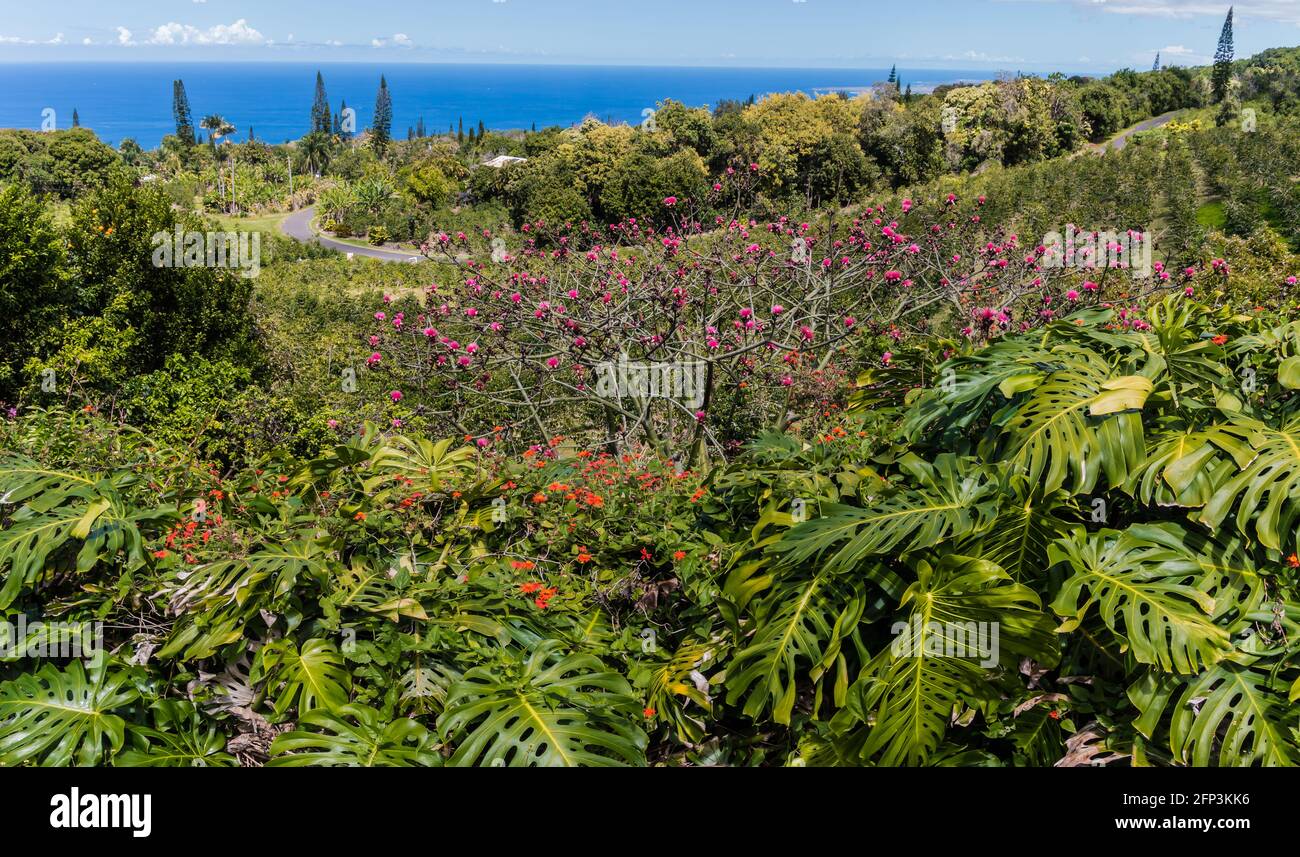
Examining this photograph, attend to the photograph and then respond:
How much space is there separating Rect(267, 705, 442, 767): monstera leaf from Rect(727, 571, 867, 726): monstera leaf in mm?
839

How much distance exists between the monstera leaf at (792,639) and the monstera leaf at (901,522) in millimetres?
72

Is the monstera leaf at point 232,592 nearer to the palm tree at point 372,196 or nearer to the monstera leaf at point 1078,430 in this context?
the monstera leaf at point 1078,430

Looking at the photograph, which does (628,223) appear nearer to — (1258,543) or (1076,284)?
(1076,284)

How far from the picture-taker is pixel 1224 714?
2107 millimetres

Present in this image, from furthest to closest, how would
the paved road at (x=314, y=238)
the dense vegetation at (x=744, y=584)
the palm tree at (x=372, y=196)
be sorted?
the palm tree at (x=372, y=196)
the paved road at (x=314, y=238)
the dense vegetation at (x=744, y=584)

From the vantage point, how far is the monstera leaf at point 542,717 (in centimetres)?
204

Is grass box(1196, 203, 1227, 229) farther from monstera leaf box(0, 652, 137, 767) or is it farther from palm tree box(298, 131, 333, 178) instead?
palm tree box(298, 131, 333, 178)

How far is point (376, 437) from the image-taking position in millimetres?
3551

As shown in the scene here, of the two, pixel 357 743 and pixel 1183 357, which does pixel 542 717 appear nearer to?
pixel 357 743

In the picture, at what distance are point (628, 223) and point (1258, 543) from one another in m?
6.58

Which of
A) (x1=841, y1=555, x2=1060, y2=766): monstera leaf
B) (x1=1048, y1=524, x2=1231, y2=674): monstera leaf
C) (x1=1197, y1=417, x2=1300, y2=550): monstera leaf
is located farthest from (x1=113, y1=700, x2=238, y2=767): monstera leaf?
(x1=1197, y1=417, x2=1300, y2=550): monstera leaf

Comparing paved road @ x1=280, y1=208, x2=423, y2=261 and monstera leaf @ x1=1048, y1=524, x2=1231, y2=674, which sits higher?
paved road @ x1=280, y1=208, x2=423, y2=261

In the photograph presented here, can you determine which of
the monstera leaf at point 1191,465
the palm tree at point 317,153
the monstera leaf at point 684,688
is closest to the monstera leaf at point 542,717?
the monstera leaf at point 684,688

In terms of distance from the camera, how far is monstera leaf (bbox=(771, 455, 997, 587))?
2303 mm
